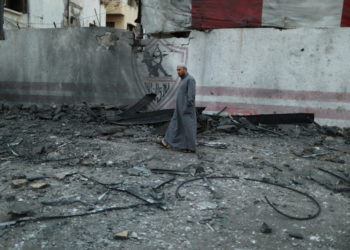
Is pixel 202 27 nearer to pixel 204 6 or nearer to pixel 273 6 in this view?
pixel 204 6

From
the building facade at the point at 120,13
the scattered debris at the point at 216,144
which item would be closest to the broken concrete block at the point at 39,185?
the scattered debris at the point at 216,144

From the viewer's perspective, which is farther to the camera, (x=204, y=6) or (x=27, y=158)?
(x=204, y=6)

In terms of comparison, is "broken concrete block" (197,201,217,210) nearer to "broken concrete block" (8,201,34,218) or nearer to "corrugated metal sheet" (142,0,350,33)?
"broken concrete block" (8,201,34,218)

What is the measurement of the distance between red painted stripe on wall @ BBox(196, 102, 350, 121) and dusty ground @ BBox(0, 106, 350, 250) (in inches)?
46.6

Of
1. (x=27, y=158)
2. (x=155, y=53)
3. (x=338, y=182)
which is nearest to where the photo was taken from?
(x=338, y=182)

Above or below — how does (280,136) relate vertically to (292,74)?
below

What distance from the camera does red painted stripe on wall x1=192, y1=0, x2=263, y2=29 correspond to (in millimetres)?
8250

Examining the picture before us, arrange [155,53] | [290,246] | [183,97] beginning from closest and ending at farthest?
[290,246]
[183,97]
[155,53]

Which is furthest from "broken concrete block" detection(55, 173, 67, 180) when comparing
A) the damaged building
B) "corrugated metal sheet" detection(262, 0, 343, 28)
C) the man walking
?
"corrugated metal sheet" detection(262, 0, 343, 28)

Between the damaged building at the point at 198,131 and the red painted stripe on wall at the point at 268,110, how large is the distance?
0.03 metres

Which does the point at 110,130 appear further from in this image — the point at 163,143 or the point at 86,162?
the point at 86,162

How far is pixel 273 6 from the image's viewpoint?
8156 mm

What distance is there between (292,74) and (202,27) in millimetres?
2521

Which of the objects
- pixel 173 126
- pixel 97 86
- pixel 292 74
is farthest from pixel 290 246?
pixel 97 86
